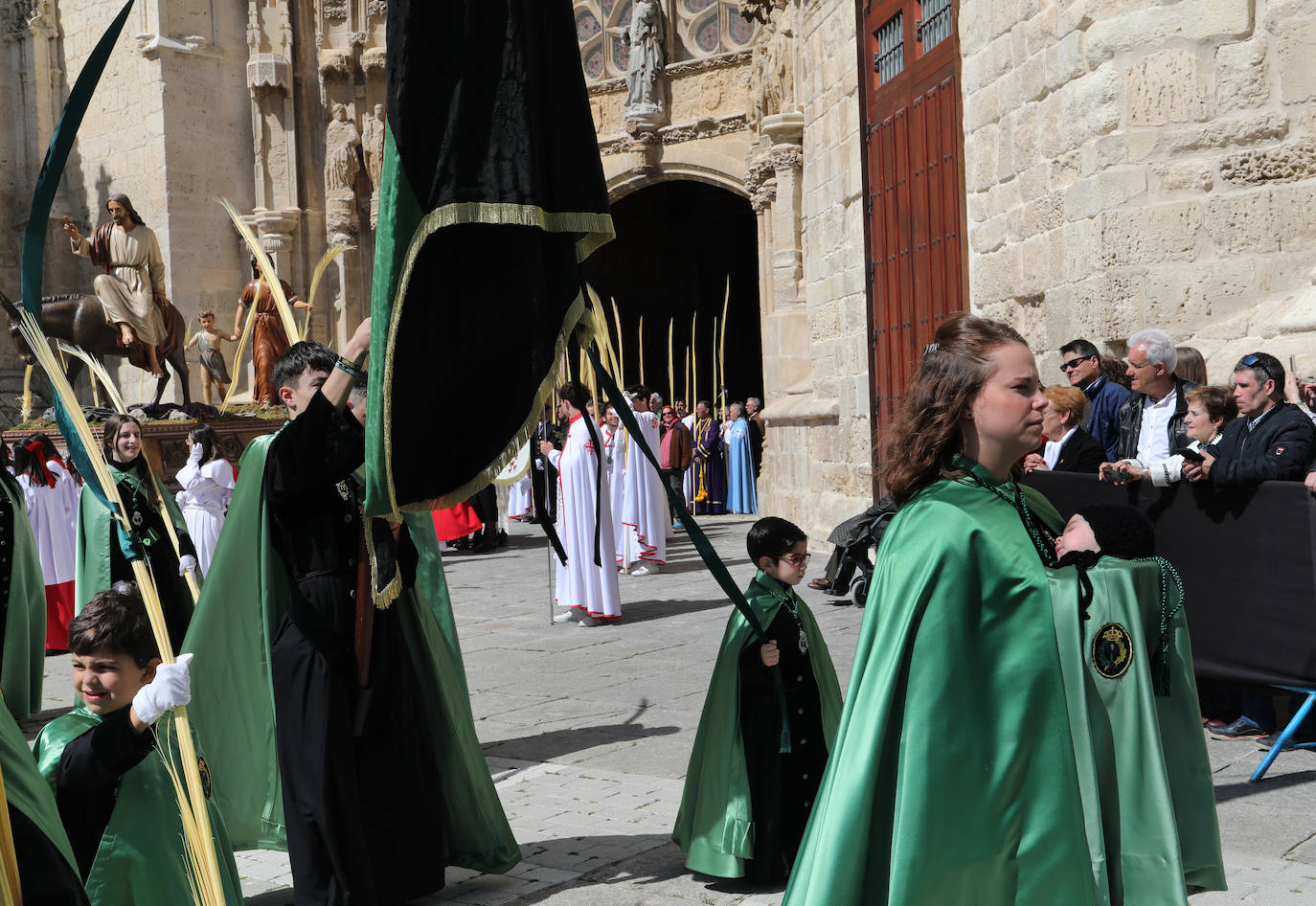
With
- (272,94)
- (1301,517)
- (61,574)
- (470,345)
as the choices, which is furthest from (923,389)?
(272,94)

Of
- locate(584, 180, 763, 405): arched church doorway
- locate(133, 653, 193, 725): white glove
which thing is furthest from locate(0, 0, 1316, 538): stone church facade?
locate(584, 180, 763, 405): arched church doorway

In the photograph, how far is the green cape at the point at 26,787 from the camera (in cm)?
221

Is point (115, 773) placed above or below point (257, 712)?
above

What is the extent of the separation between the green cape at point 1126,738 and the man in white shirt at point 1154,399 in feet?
12.3

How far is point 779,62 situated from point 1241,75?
26.3ft

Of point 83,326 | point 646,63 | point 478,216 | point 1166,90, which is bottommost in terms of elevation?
point 478,216

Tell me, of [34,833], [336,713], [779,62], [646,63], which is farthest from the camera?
[646,63]

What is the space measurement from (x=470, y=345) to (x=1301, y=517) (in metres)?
3.56

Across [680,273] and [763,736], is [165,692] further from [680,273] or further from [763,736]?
[680,273]

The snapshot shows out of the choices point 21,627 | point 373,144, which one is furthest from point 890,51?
point 373,144

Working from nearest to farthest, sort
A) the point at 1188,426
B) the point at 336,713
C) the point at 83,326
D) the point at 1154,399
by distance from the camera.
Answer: the point at 336,713 → the point at 1188,426 → the point at 1154,399 → the point at 83,326

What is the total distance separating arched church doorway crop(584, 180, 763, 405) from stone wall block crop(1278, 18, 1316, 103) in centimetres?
1957

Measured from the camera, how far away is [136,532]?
6.11 m

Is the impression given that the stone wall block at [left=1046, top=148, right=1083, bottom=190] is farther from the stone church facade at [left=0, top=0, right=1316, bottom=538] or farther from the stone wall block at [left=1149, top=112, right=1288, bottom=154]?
the stone wall block at [left=1149, top=112, right=1288, bottom=154]
